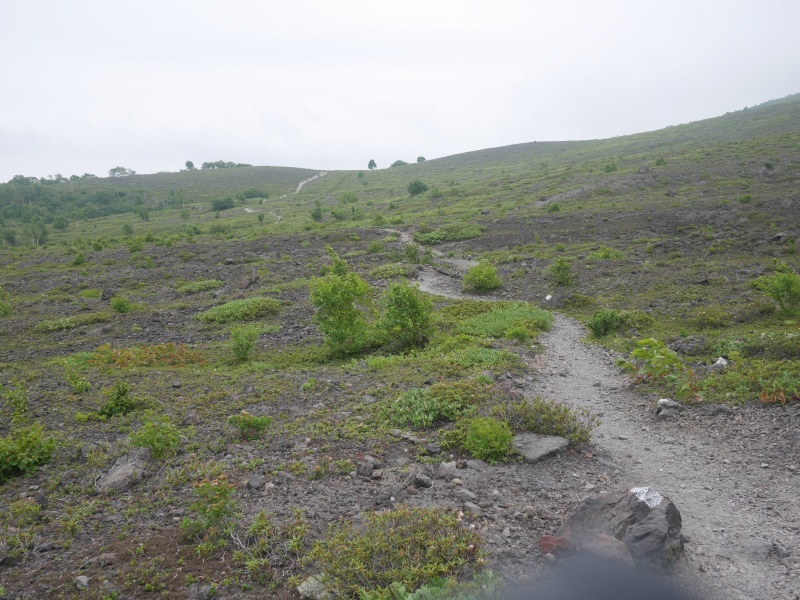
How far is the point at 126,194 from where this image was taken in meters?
110

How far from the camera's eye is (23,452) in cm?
779

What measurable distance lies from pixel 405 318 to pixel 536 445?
7.19 meters

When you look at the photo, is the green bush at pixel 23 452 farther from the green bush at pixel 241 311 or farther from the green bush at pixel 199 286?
the green bush at pixel 199 286

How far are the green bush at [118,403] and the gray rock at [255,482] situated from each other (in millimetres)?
4598

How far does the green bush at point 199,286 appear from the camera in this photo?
87.2ft

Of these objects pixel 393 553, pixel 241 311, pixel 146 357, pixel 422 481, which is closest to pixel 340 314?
pixel 146 357

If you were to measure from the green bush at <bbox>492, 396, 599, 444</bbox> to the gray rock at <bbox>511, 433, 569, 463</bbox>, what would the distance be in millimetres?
174

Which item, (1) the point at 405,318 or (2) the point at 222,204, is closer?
(1) the point at 405,318

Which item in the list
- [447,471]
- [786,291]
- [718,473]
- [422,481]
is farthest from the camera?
[786,291]

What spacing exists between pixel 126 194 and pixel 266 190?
94.4 feet

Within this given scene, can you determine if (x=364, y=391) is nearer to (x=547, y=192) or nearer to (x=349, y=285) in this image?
(x=349, y=285)

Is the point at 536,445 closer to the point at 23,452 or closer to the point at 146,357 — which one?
the point at 23,452

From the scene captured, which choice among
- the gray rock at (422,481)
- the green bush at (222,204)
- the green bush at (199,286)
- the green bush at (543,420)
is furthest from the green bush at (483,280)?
the green bush at (222,204)

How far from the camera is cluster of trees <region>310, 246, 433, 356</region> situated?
14.4 meters
